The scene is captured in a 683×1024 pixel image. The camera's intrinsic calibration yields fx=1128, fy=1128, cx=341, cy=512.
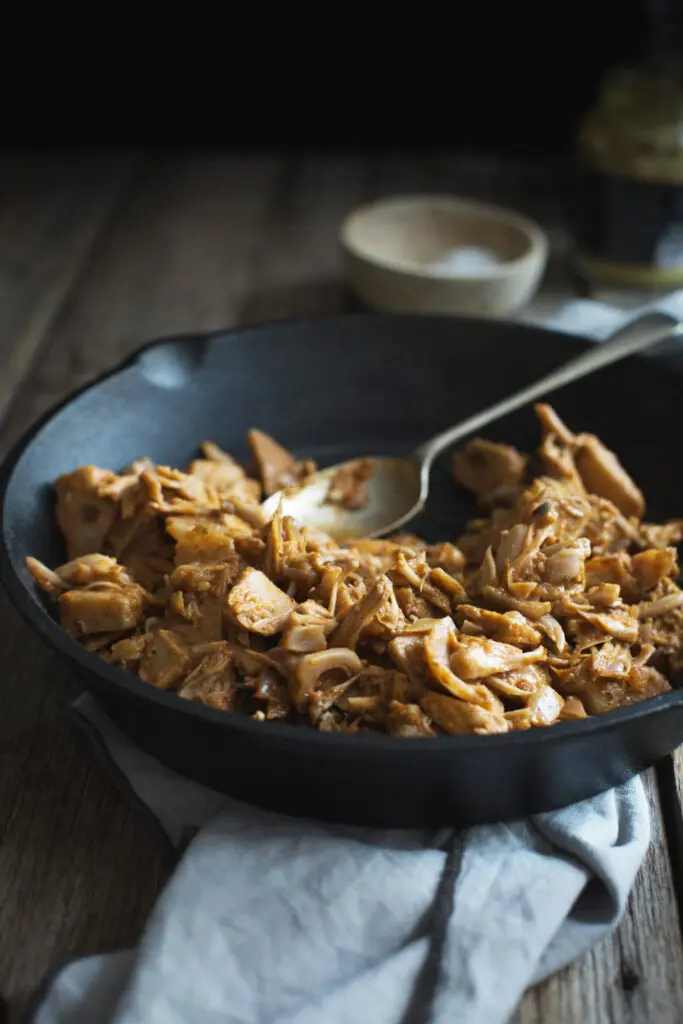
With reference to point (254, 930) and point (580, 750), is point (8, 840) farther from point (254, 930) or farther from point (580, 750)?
point (580, 750)

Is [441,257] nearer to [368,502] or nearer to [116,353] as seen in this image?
[116,353]

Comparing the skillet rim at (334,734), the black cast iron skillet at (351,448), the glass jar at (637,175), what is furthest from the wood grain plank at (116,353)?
the glass jar at (637,175)

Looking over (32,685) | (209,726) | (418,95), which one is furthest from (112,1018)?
(418,95)

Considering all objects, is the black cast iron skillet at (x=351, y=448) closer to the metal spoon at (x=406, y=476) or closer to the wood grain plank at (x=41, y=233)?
the metal spoon at (x=406, y=476)

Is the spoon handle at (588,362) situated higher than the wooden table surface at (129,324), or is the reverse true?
the spoon handle at (588,362)

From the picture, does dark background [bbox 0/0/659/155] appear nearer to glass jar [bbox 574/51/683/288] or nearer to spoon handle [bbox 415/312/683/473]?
glass jar [bbox 574/51/683/288]

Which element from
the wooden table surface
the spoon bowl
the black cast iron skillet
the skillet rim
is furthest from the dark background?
the skillet rim
